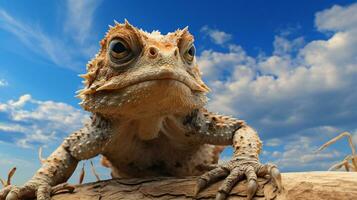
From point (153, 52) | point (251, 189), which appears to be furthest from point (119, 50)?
point (251, 189)

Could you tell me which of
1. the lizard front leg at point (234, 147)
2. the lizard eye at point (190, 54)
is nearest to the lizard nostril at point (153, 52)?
the lizard eye at point (190, 54)

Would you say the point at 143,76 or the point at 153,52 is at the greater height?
the point at 153,52

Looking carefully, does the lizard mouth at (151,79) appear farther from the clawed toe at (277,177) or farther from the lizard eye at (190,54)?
the clawed toe at (277,177)

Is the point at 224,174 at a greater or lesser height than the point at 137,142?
lesser

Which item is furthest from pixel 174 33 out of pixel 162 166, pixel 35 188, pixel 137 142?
pixel 35 188

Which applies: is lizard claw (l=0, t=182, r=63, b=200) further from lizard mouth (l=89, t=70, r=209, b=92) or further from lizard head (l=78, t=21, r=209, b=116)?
lizard mouth (l=89, t=70, r=209, b=92)

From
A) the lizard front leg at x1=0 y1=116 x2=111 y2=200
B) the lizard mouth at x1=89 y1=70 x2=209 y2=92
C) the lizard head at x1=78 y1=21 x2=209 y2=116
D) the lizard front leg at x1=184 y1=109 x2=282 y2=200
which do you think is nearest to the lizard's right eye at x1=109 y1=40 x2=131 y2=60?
the lizard head at x1=78 y1=21 x2=209 y2=116

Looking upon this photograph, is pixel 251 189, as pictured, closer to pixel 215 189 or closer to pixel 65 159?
pixel 215 189

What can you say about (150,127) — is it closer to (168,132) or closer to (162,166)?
(168,132)
